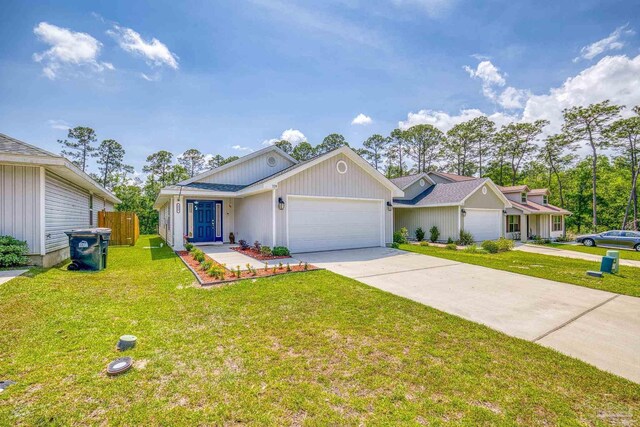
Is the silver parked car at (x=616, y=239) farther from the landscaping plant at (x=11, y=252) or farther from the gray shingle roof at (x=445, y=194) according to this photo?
the landscaping plant at (x=11, y=252)

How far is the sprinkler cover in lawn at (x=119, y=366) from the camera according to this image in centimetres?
277

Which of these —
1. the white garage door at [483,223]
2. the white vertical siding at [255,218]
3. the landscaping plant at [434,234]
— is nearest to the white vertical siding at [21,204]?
the white vertical siding at [255,218]

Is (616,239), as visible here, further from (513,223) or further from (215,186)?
(215,186)

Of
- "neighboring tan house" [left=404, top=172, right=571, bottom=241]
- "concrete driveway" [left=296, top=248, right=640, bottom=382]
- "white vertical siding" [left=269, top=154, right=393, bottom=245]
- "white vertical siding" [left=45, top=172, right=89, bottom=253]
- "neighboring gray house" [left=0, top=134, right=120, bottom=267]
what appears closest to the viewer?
"concrete driveway" [left=296, top=248, right=640, bottom=382]

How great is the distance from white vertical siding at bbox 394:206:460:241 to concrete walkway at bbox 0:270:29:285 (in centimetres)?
1832

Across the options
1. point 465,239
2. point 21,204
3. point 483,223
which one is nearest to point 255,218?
point 21,204

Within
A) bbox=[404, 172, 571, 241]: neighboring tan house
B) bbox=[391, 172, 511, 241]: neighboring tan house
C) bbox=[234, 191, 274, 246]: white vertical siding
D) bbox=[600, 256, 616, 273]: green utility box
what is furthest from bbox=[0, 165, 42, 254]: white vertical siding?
bbox=[404, 172, 571, 241]: neighboring tan house

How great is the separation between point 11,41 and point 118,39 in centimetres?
289

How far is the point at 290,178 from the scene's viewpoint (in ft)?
35.8

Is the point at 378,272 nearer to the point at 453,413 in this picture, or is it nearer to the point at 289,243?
the point at 289,243

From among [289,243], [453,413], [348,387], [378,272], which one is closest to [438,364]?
[453,413]

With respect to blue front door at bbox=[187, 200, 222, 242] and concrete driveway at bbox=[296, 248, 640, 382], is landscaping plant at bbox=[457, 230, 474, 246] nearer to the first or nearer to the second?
concrete driveway at bbox=[296, 248, 640, 382]

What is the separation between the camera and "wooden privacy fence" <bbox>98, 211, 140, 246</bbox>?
1493cm

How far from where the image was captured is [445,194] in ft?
59.9
